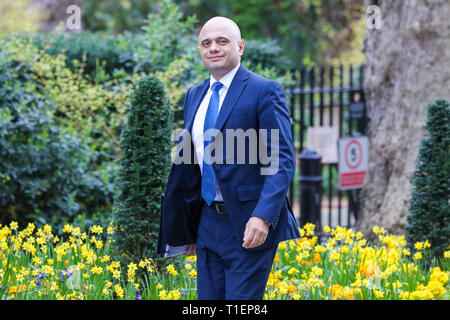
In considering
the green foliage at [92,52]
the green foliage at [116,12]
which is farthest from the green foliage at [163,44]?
the green foliage at [116,12]

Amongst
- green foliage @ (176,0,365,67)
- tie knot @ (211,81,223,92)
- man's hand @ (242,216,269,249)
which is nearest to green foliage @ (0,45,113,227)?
tie knot @ (211,81,223,92)

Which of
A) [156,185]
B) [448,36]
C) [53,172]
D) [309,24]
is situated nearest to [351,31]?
[309,24]

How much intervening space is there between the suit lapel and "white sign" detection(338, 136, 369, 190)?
11.5 ft

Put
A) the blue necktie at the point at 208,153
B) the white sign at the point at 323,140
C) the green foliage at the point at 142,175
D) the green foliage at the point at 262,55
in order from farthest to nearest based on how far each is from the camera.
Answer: the green foliage at the point at 262,55
the white sign at the point at 323,140
the green foliage at the point at 142,175
the blue necktie at the point at 208,153

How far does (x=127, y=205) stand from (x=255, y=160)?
1411 millimetres

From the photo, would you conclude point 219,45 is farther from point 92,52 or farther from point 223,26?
point 92,52

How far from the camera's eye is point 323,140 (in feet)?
24.1

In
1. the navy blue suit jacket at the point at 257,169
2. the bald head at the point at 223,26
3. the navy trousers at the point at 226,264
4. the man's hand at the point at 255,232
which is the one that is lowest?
the navy trousers at the point at 226,264

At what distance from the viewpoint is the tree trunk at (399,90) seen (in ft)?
19.1

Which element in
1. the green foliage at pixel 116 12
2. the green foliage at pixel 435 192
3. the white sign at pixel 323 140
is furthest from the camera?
the green foliage at pixel 116 12

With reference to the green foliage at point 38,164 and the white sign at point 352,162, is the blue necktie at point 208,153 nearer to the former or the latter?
the green foliage at point 38,164

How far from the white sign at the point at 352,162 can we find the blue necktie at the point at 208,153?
3515mm

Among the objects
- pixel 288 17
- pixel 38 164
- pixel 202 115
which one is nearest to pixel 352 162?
pixel 38 164

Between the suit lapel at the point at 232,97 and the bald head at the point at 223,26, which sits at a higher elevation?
the bald head at the point at 223,26
